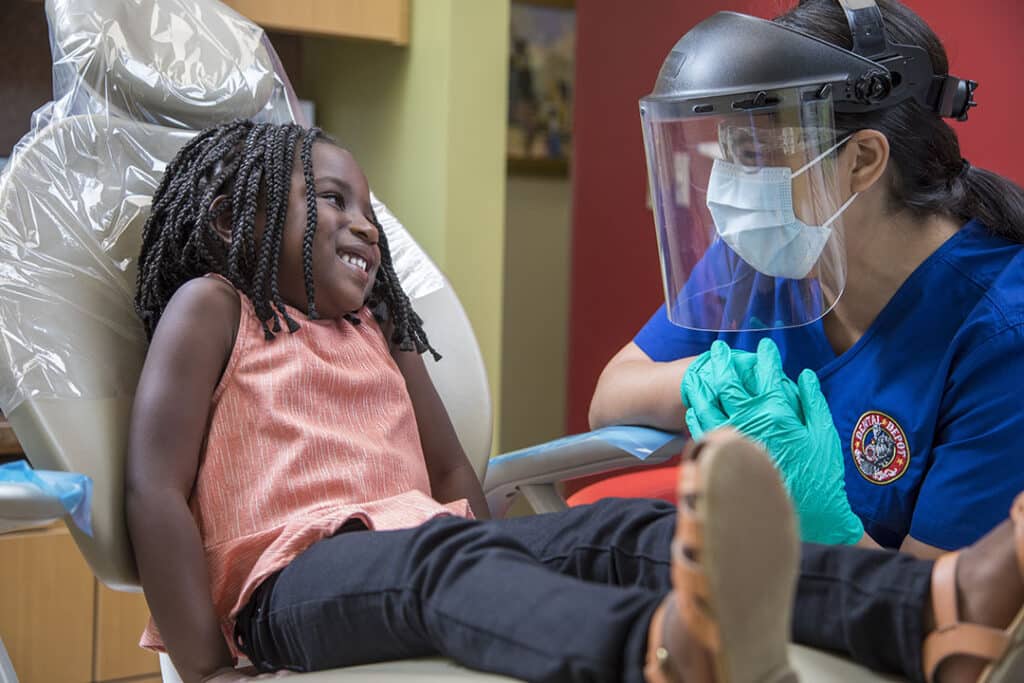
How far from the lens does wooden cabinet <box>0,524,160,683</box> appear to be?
5.72 feet

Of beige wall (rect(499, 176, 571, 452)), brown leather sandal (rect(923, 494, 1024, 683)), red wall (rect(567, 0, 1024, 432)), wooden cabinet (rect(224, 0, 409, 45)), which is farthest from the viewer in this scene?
beige wall (rect(499, 176, 571, 452))

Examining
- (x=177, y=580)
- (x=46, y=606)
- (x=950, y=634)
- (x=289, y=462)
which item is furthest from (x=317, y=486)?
(x=46, y=606)

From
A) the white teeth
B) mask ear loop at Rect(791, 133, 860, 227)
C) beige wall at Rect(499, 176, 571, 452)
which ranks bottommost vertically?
beige wall at Rect(499, 176, 571, 452)

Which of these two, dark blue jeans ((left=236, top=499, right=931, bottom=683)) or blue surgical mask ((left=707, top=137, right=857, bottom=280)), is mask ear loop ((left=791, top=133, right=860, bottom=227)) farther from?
dark blue jeans ((left=236, top=499, right=931, bottom=683))

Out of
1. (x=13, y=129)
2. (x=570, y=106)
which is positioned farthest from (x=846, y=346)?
(x=570, y=106)

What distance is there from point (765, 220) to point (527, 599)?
2.05 ft

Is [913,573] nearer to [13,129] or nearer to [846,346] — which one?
[846,346]

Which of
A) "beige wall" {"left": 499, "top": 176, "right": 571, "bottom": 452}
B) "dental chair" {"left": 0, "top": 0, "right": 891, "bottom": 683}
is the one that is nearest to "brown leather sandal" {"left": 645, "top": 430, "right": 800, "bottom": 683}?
"dental chair" {"left": 0, "top": 0, "right": 891, "bottom": 683}

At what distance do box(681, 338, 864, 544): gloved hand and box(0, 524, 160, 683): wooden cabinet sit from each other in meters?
1.02

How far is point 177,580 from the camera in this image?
1.04 metres

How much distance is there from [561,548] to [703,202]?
0.49m

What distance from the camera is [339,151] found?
1.31m

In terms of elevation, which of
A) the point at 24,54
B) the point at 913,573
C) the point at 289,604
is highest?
the point at 24,54

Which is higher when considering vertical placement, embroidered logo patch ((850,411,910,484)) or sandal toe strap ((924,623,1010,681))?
sandal toe strap ((924,623,1010,681))
